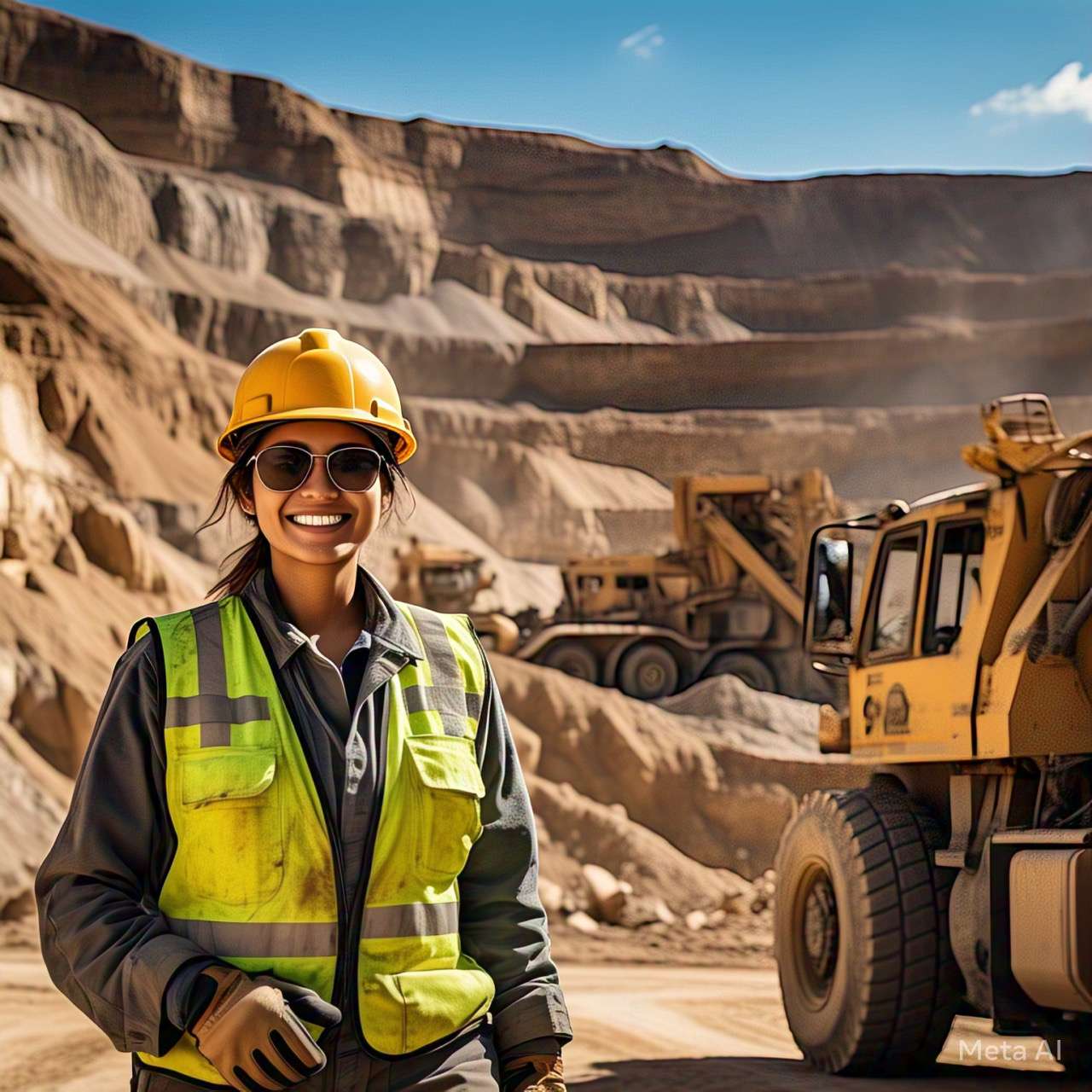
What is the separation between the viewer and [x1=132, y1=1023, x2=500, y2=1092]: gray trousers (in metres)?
2.24

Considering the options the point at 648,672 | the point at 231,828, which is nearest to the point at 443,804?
the point at 231,828

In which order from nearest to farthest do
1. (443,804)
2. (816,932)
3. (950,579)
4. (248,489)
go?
(443,804), (248,489), (950,579), (816,932)

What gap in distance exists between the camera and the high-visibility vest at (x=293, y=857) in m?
2.28

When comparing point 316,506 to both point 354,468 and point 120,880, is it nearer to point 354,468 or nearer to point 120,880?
point 354,468

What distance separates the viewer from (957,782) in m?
6.67

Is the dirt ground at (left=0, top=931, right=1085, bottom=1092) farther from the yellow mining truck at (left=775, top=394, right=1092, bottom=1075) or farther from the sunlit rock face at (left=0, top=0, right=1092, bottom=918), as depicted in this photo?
the sunlit rock face at (left=0, top=0, right=1092, bottom=918)

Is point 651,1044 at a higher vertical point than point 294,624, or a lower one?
lower

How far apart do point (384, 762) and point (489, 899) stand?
1.02ft

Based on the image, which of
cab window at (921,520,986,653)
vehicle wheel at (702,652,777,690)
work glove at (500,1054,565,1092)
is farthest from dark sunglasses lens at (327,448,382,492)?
vehicle wheel at (702,652,777,690)

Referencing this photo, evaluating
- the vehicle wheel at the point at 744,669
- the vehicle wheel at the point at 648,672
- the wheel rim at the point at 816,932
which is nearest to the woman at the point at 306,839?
the wheel rim at the point at 816,932

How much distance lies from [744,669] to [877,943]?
66.1 ft

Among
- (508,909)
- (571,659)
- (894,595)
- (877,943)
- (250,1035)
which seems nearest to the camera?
(250,1035)

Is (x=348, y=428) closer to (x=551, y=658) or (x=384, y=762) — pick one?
(x=384, y=762)

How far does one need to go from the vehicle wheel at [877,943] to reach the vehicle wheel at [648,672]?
19.0m
